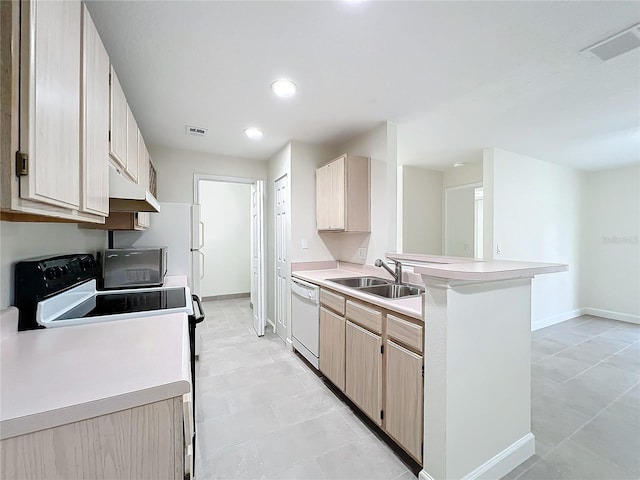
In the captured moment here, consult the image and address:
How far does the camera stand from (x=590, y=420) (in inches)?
77.9

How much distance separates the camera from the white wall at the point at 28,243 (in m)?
1.06

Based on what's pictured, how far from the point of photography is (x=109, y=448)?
684mm

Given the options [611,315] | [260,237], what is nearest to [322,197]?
[260,237]

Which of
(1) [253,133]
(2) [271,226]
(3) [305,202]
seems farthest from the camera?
(2) [271,226]

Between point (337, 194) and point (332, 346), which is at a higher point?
point (337, 194)

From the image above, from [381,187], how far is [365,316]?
1.40 metres

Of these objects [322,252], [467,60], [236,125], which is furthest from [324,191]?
[467,60]

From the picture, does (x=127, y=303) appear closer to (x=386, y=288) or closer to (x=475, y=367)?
(x=386, y=288)

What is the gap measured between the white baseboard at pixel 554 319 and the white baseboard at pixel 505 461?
291cm

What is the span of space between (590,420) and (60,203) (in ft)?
10.9

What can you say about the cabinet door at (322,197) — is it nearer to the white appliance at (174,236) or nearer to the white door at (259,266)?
the white door at (259,266)

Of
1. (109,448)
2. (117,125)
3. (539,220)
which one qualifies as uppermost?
(117,125)

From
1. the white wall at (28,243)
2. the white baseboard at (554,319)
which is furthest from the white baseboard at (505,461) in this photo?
the white baseboard at (554,319)

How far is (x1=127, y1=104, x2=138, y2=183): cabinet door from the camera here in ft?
5.98
